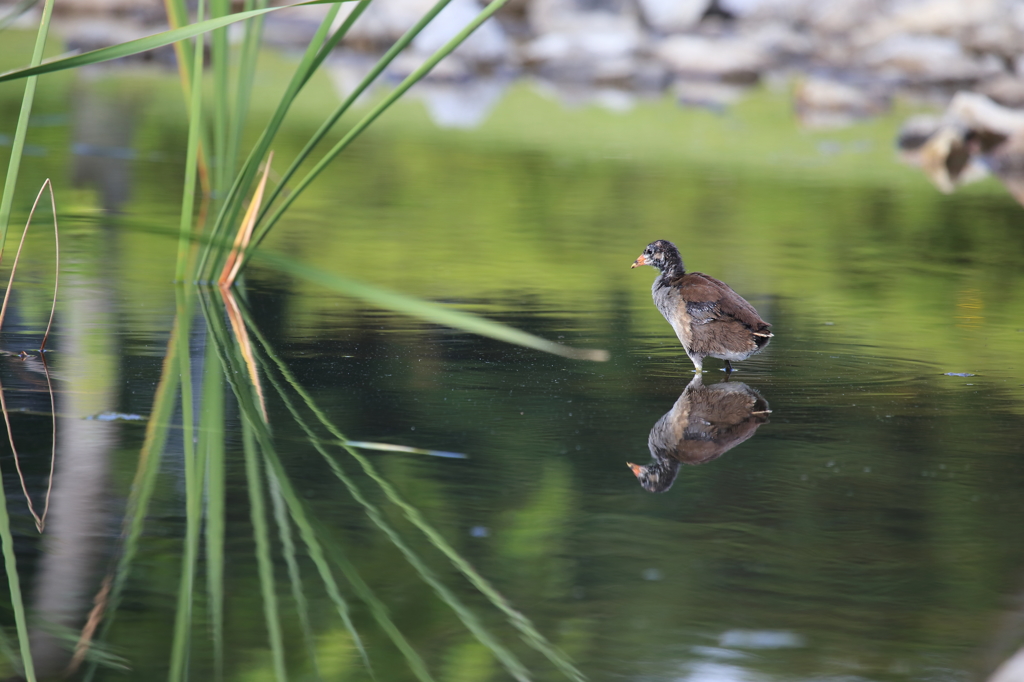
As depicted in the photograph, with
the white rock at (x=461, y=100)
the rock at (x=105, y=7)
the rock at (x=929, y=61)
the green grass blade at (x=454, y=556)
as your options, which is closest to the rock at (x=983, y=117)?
the white rock at (x=461, y=100)

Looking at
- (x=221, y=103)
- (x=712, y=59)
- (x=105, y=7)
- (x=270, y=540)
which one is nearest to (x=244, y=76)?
(x=221, y=103)

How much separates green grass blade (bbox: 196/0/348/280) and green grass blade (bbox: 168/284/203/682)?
0.38 m

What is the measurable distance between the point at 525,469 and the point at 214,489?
73 cm

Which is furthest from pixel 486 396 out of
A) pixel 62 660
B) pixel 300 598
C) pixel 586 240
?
pixel 586 240

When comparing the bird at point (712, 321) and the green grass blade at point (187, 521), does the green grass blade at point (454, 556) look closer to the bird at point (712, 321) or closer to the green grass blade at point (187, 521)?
the green grass blade at point (187, 521)

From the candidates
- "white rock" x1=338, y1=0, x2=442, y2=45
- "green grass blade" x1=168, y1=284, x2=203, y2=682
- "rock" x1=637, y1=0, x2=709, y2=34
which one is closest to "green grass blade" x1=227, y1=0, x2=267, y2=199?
"green grass blade" x1=168, y1=284, x2=203, y2=682

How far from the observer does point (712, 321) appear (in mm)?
4480

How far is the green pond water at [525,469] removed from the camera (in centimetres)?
252

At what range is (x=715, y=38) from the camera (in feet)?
76.8

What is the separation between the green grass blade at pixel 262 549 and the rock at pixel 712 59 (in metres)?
16.3

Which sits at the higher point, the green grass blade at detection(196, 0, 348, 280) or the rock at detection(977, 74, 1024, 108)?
the rock at detection(977, 74, 1024, 108)

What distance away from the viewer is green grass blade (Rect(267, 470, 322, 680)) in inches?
96.5

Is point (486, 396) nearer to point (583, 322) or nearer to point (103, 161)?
point (583, 322)

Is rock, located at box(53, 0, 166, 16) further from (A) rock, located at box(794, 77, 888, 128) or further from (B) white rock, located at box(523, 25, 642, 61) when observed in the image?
(A) rock, located at box(794, 77, 888, 128)
